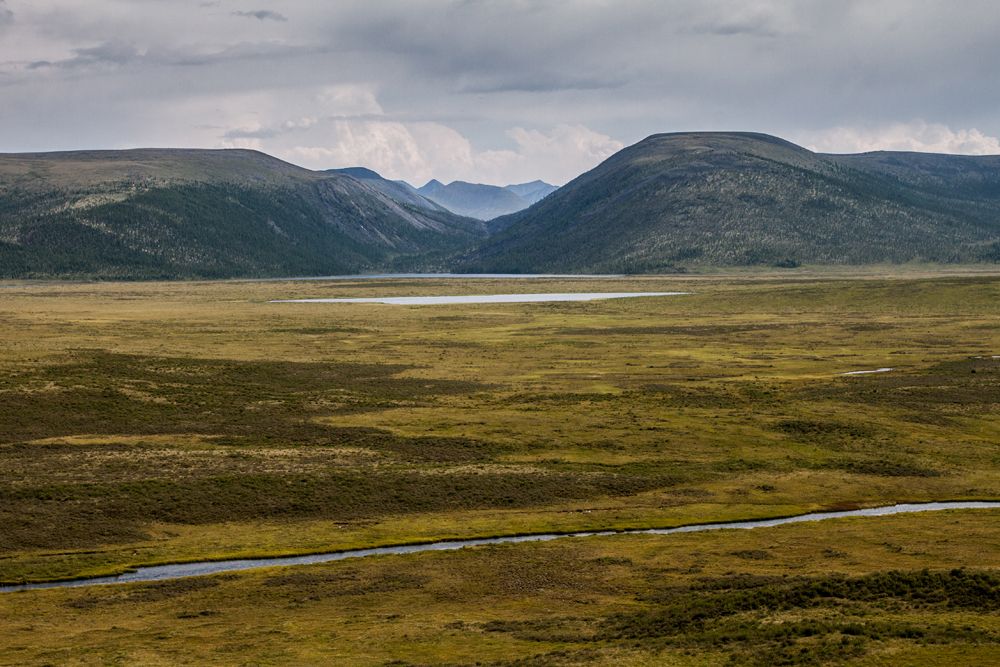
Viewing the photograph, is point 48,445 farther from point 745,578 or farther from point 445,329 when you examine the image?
point 445,329

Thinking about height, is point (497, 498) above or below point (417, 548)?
above

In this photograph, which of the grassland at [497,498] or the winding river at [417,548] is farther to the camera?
the winding river at [417,548]

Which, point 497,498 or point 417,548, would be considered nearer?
point 417,548

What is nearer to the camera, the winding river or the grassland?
the grassland
